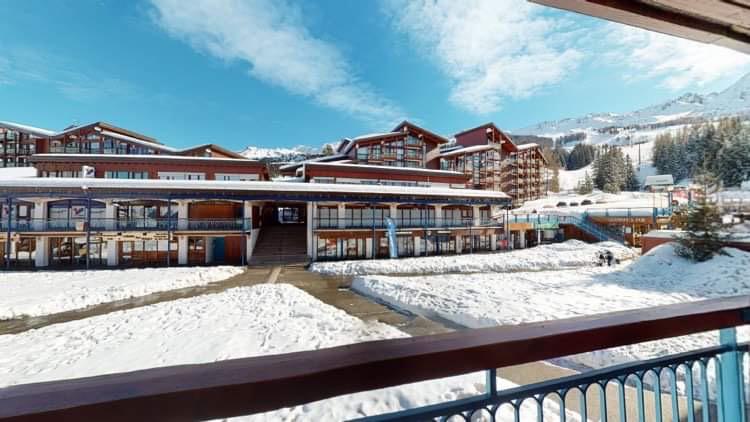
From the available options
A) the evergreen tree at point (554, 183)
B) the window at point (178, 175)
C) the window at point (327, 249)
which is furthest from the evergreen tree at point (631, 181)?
the window at point (178, 175)

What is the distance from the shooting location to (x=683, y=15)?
1731 millimetres

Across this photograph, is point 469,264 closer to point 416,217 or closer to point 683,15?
point 416,217

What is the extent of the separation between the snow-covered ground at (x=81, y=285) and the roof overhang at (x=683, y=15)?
14.5 meters

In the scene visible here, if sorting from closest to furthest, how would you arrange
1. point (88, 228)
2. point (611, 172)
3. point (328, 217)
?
point (88, 228)
point (328, 217)
point (611, 172)

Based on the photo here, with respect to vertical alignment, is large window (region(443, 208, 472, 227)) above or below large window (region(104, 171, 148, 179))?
below

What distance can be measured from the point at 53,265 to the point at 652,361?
85.4ft

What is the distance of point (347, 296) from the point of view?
38.2 feet

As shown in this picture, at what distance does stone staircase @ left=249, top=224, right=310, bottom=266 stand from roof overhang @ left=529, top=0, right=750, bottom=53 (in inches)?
766

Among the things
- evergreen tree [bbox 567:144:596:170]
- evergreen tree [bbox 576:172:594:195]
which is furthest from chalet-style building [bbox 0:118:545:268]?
evergreen tree [bbox 567:144:596:170]

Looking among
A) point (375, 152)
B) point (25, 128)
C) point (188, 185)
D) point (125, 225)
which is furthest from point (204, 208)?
point (25, 128)

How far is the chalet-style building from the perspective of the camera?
18.1 meters

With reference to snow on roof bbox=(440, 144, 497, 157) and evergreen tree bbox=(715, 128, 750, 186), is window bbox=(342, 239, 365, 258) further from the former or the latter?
snow on roof bbox=(440, 144, 497, 157)

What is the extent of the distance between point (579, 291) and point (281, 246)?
1725cm

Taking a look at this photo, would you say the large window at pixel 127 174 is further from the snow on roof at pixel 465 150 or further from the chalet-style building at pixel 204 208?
the snow on roof at pixel 465 150
